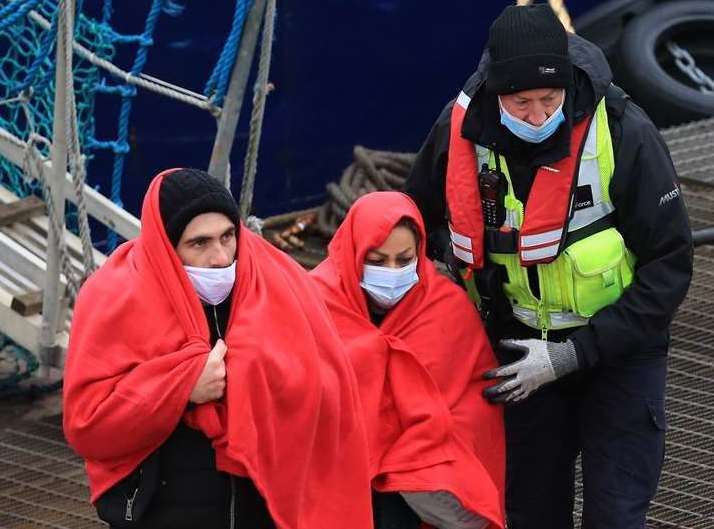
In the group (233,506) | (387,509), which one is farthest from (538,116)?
(233,506)

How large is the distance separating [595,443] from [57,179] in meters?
2.02

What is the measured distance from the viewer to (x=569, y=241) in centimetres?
360

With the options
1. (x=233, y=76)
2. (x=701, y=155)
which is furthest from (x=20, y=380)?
(x=701, y=155)

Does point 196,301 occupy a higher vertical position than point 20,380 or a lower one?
higher

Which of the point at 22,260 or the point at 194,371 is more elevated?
the point at 194,371

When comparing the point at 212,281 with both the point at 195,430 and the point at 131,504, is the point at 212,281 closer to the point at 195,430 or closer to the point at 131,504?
the point at 195,430

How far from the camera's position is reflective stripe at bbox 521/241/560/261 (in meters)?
3.57

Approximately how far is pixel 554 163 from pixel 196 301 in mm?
942

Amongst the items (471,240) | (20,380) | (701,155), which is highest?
(471,240)

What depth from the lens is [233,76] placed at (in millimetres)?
4598

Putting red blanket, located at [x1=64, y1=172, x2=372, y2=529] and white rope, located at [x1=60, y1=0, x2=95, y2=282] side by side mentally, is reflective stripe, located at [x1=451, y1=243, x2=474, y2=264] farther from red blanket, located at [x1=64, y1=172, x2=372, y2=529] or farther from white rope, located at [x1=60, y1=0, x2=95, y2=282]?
white rope, located at [x1=60, y1=0, x2=95, y2=282]

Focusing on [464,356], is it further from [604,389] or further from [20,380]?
[20,380]

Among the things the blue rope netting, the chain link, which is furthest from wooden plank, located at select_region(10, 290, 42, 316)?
the chain link

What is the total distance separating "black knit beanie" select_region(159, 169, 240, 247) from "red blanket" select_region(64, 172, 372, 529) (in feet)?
0.07
